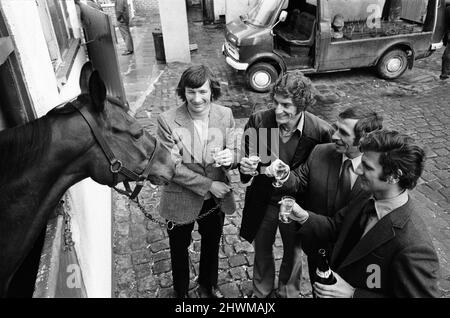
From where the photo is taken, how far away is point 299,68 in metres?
9.01

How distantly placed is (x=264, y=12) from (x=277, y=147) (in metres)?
7.00

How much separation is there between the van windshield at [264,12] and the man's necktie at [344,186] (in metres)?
7.14

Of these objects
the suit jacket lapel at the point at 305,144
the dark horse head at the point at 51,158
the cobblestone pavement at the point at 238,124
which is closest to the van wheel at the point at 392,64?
the cobblestone pavement at the point at 238,124

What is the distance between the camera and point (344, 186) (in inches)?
97.0

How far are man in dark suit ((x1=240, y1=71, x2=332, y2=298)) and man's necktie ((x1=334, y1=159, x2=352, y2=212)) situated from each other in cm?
42

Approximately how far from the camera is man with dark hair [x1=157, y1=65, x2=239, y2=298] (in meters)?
2.56

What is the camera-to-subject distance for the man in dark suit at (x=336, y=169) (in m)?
2.36

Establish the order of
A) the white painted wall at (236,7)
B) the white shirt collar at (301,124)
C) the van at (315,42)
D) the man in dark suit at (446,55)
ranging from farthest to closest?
the white painted wall at (236,7), the man in dark suit at (446,55), the van at (315,42), the white shirt collar at (301,124)

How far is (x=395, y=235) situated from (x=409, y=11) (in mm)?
12919

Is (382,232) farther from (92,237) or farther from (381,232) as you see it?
(92,237)

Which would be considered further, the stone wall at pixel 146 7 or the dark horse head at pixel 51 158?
the stone wall at pixel 146 7

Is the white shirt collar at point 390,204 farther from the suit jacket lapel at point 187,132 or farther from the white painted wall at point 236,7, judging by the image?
the white painted wall at point 236,7

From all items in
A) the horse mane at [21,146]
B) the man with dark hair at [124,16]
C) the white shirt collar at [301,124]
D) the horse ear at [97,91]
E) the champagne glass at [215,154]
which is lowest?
the man with dark hair at [124,16]
